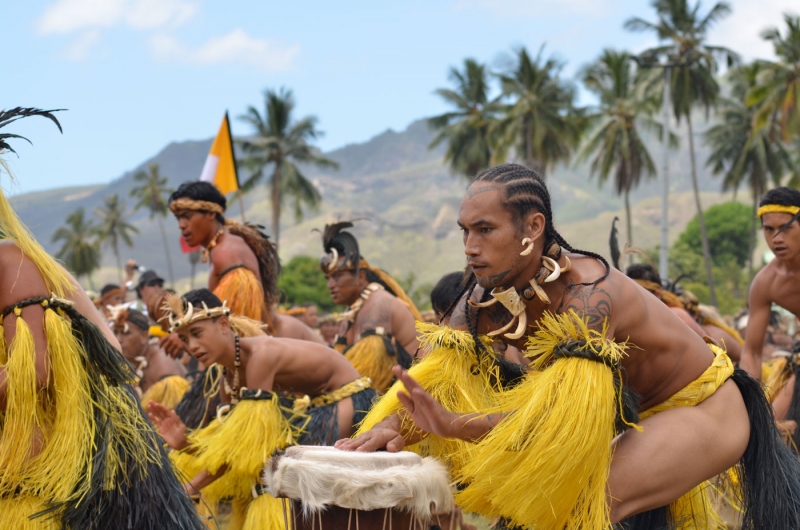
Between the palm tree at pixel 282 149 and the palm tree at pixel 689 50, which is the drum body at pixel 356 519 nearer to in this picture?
the palm tree at pixel 689 50

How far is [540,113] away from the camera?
44500mm

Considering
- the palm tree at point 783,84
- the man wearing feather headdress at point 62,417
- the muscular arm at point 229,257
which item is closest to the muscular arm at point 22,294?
the man wearing feather headdress at point 62,417

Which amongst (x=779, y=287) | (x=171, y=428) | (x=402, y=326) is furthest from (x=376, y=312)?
(x=779, y=287)

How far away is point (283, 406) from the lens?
5.04 m

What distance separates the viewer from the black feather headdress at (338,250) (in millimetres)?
7535

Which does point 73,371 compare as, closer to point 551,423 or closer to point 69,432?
point 69,432

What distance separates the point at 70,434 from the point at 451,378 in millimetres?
1391

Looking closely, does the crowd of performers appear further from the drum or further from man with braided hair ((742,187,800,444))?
man with braided hair ((742,187,800,444))

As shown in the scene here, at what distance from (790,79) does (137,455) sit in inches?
1454

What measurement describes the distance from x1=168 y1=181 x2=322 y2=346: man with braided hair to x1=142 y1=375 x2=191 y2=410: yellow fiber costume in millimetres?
1124

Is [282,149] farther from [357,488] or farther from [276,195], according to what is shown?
[357,488]

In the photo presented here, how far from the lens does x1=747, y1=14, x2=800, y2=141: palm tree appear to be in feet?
107

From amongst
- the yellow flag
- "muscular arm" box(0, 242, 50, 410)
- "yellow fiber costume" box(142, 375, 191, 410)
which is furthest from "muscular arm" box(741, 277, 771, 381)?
the yellow flag

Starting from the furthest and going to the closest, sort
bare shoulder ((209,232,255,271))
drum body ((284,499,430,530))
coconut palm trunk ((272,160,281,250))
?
coconut palm trunk ((272,160,281,250))
bare shoulder ((209,232,255,271))
drum body ((284,499,430,530))
